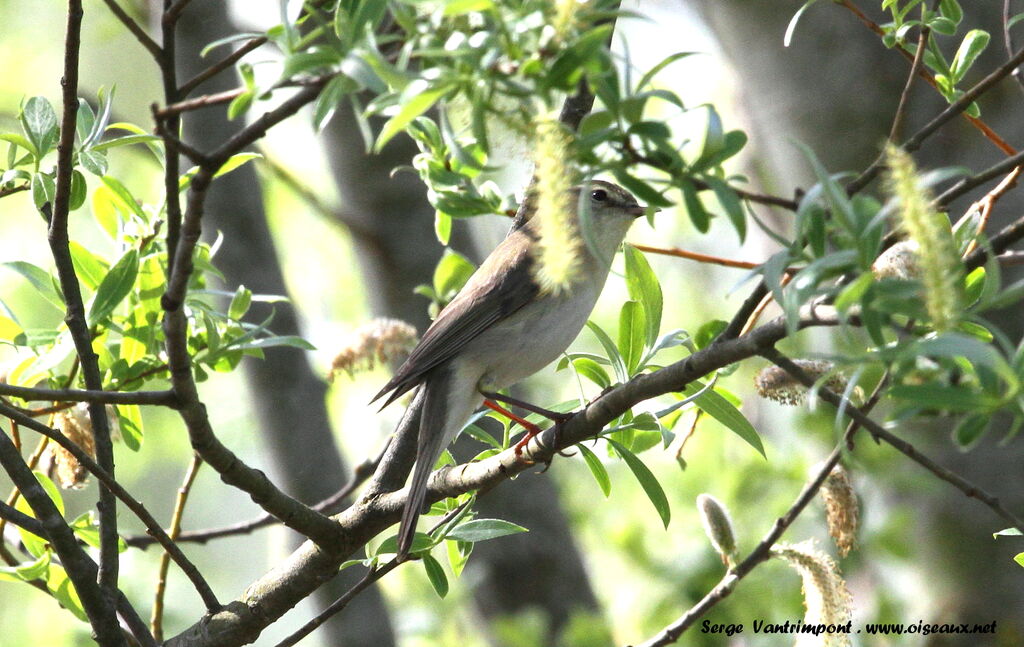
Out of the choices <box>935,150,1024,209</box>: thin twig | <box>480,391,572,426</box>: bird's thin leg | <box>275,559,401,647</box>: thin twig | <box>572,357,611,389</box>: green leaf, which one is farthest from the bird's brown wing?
<box>935,150,1024,209</box>: thin twig

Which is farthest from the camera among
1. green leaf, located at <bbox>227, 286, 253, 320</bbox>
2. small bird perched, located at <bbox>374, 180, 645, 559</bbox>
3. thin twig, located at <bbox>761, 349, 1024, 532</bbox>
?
small bird perched, located at <bbox>374, 180, 645, 559</bbox>

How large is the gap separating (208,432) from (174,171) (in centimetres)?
55

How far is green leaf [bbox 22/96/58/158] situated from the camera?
2.21 m

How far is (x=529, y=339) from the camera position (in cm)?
327

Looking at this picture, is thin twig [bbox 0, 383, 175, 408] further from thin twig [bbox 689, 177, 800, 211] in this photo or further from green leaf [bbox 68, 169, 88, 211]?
thin twig [bbox 689, 177, 800, 211]

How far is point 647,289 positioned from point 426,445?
0.78 metres

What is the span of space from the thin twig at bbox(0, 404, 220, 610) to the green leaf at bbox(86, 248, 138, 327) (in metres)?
0.30

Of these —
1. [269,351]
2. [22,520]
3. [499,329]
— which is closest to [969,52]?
[499,329]

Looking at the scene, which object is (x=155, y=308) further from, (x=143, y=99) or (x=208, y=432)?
(x=143, y=99)

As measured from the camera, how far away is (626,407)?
5.94 ft

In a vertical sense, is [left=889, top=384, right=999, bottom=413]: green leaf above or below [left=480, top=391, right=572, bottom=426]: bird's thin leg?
below

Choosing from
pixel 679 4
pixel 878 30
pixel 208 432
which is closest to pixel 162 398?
pixel 208 432

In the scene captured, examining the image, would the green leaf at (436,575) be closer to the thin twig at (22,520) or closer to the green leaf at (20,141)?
the thin twig at (22,520)

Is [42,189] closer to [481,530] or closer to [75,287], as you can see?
[75,287]
